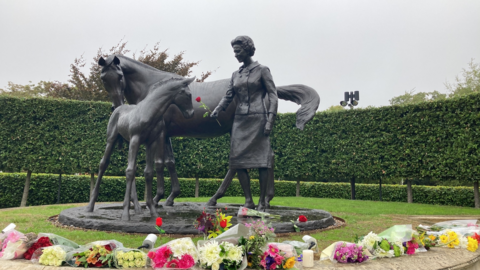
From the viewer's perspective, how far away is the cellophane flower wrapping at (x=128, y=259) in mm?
2600

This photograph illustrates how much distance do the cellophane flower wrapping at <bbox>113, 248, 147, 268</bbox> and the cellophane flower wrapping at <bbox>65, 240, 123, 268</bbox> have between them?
0.23ft

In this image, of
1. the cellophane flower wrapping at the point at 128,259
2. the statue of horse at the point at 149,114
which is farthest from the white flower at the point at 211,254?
the statue of horse at the point at 149,114

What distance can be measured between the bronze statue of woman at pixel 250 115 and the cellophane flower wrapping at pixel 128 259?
3.08m

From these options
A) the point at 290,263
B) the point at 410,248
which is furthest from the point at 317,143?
the point at 290,263

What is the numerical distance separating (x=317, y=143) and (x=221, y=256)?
12.5m

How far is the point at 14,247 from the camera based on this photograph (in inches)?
110

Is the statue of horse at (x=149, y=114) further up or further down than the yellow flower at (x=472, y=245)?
further up

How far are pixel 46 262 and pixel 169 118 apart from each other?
3.72 m

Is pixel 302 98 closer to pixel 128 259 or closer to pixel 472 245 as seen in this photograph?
pixel 472 245

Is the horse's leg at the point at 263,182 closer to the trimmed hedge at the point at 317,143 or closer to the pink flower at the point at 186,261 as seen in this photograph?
the pink flower at the point at 186,261

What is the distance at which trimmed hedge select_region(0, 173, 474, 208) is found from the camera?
39.3 ft

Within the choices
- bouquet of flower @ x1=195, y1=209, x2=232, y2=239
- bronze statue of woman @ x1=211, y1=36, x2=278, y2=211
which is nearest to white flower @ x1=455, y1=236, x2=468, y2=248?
bouquet of flower @ x1=195, y1=209, x2=232, y2=239

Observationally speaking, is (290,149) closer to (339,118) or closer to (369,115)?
(339,118)

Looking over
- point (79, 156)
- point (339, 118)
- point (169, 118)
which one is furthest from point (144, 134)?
point (339, 118)
